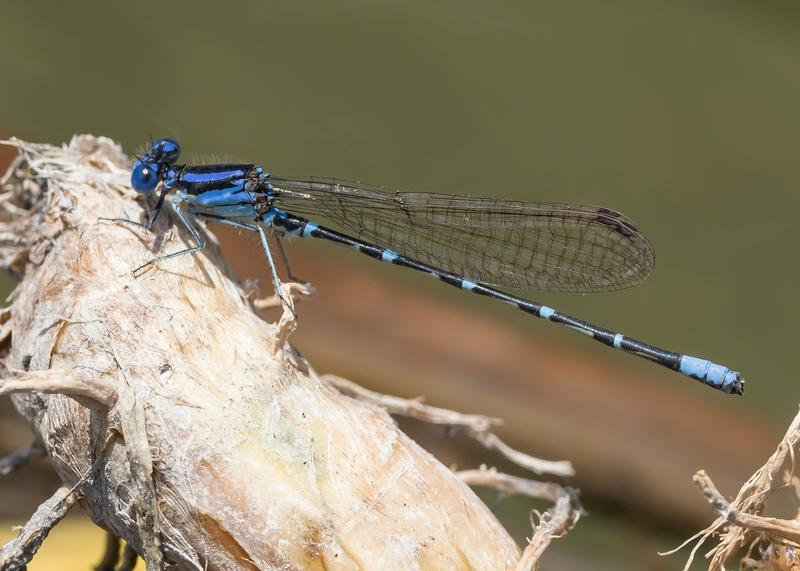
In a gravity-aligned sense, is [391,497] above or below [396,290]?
below

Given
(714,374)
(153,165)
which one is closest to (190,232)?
(153,165)

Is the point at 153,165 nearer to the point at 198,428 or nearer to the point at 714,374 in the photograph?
the point at 198,428

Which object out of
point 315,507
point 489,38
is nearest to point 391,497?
point 315,507

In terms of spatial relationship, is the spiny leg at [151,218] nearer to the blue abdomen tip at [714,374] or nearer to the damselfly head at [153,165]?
the damselfly head at [153,165]

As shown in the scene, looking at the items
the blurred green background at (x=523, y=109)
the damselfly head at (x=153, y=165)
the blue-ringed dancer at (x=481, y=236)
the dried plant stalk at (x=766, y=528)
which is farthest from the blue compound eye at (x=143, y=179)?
the blurred green background at (x=523, y=109)

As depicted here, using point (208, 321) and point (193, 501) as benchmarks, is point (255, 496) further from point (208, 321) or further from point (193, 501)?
point (208, 321)

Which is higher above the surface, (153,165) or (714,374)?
(714,374)
